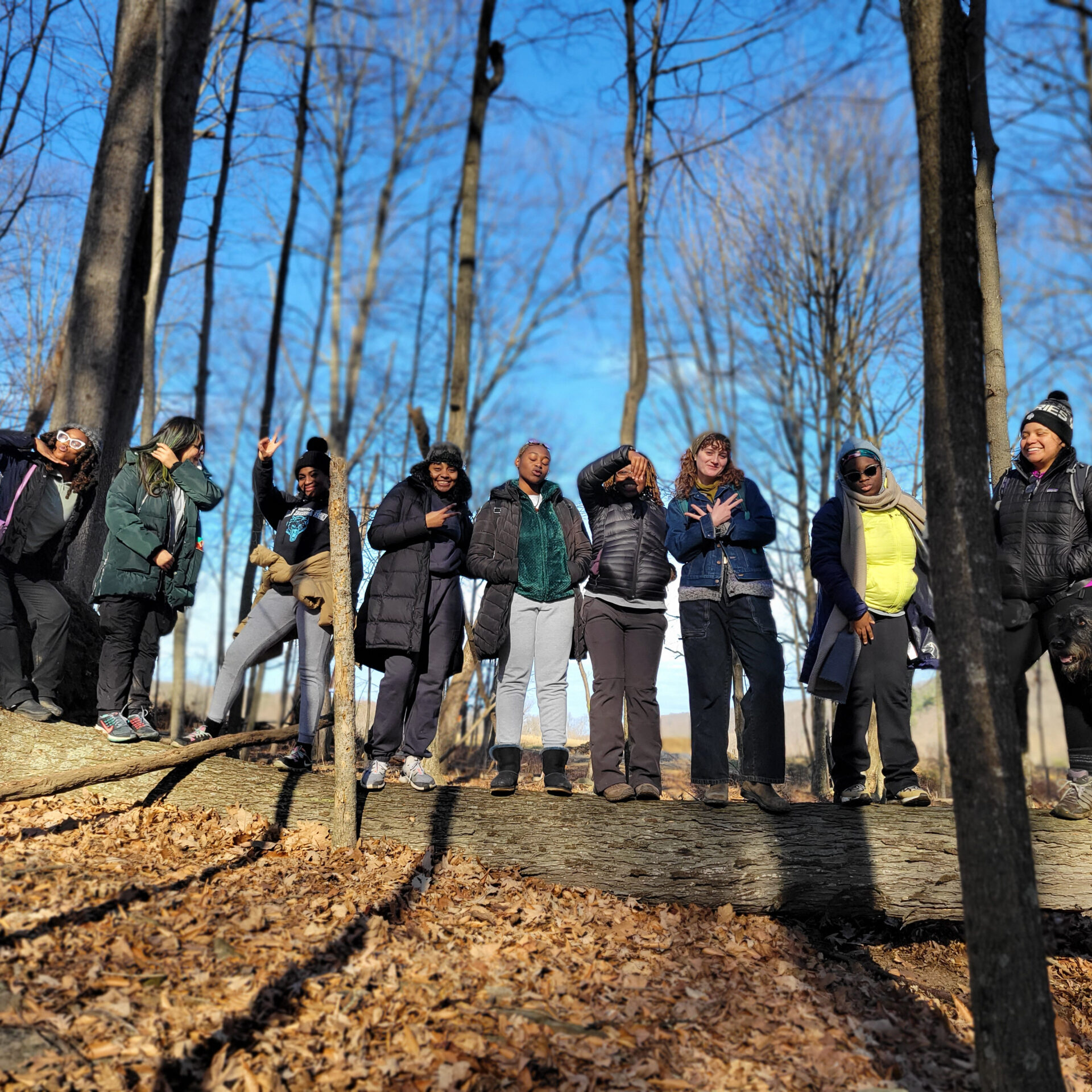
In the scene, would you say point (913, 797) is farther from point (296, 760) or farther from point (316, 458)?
point (316, 458)

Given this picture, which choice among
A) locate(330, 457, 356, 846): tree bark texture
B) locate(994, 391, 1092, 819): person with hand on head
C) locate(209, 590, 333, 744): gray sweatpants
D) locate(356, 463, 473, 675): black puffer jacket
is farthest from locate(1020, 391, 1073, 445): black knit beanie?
locate(209, 590, 333, 744): gray sweatpants

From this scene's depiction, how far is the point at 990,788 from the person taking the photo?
3117 millimetres

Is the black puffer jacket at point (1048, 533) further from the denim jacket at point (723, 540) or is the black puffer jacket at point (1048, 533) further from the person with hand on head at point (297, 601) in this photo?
the person with hand on head at point (297, 601)

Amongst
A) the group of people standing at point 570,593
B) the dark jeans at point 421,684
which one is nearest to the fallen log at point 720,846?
the group of people standing at point 570,593

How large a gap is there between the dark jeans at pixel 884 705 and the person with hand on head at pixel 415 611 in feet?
8.41

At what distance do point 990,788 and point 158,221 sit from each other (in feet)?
28.6

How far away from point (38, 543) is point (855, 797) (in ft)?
18.4

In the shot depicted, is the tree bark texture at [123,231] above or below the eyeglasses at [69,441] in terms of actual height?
above

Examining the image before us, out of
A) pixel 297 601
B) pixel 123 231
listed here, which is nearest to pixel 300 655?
pixel 297 601

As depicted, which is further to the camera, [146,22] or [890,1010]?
[146,22]

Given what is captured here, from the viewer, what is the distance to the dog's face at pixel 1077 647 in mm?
4883

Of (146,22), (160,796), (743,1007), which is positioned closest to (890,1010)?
(743,1007)

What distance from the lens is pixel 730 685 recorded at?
5172mm

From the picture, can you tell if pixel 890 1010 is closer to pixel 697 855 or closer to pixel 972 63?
pixel 697 855
